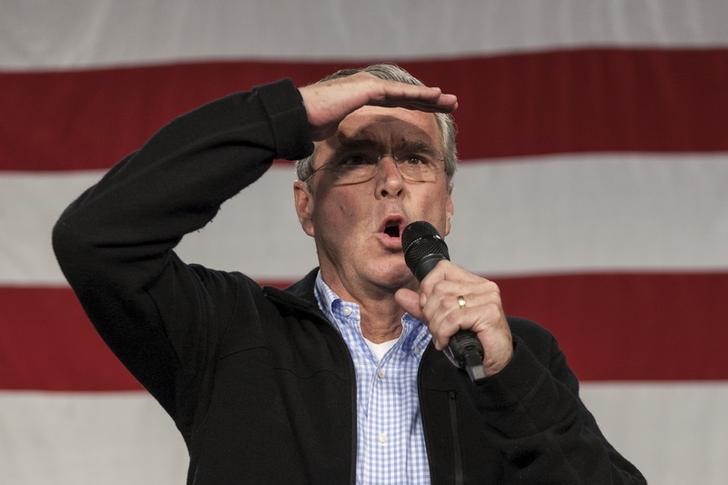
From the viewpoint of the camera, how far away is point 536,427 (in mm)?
1301

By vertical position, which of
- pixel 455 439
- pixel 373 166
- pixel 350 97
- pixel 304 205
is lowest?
pixel 455 439

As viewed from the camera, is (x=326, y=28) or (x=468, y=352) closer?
(x=468, y=352)

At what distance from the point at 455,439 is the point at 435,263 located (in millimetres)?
321

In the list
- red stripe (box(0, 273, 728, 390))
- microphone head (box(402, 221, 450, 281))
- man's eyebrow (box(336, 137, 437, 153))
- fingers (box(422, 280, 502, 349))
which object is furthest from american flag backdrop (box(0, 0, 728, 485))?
fingers (box(422, 280, 502, 349))

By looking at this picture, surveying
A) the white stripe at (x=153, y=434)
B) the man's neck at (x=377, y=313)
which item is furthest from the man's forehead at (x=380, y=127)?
the white stripe at (x=153, y=434)

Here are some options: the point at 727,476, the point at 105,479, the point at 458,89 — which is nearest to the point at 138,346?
the point at 105,479

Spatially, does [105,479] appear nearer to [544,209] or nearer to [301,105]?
[544,209]

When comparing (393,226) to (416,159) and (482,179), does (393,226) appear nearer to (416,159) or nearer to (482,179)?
(416,159)

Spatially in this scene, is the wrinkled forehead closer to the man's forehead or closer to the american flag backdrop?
the man's forehead

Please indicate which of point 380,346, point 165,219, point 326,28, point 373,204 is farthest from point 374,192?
point 326,28

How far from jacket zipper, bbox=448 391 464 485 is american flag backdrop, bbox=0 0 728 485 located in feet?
3.38

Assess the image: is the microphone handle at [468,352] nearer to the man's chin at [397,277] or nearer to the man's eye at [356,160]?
the man's chin at [397,277]

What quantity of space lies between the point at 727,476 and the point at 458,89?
44.4 inches

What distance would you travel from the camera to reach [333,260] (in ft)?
5.46
